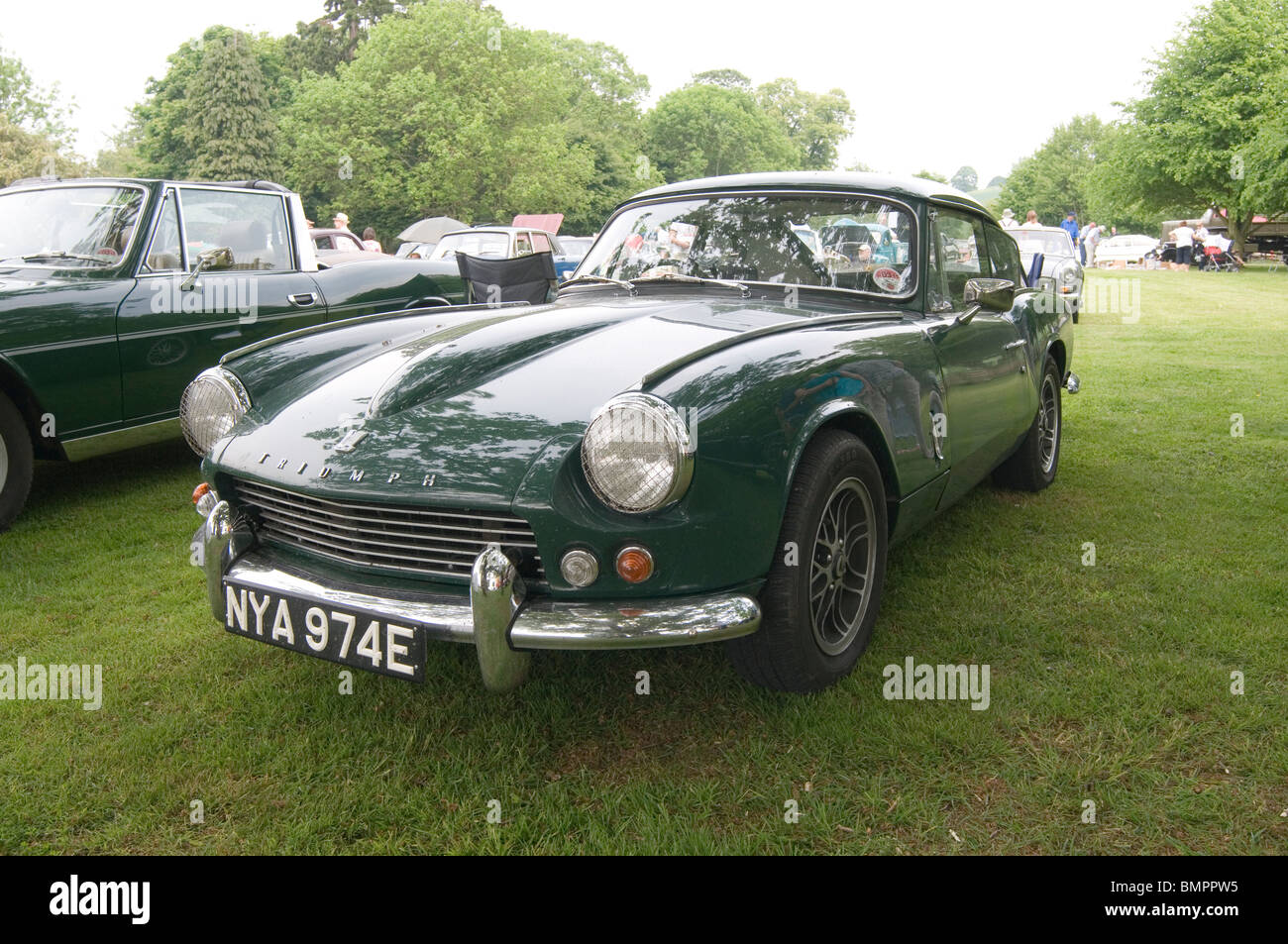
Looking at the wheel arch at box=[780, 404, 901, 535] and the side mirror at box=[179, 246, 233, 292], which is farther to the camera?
the side mirror at box=[179, 246, 233, 292]

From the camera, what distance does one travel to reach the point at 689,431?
2.27 m

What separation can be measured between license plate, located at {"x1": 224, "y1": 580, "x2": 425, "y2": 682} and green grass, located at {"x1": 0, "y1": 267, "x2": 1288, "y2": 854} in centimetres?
32

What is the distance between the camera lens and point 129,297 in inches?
193

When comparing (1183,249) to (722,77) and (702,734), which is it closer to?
(702,734)

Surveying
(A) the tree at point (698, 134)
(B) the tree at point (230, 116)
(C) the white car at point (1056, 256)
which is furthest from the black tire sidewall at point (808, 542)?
(A) the tree at point (698, 134)

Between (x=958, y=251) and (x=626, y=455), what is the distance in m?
2.29

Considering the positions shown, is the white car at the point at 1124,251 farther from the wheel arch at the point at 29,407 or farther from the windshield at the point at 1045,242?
the wheel arch at the point at 29,407

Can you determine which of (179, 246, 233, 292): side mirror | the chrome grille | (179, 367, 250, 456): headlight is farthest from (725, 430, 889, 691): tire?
(179, 246, 233, 292): side mirror

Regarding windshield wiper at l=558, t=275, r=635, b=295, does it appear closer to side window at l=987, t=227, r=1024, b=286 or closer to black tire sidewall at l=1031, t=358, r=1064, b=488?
side window at l=987, t=227, r=1024, b=286

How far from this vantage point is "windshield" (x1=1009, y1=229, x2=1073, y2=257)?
1377cm

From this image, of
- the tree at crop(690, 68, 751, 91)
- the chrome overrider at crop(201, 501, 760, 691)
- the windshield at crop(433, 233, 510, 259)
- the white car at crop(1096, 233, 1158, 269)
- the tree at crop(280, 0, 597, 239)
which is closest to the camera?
the chrome overrider at crop(201, 501, 760, 691)

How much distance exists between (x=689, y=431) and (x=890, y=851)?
104 cm

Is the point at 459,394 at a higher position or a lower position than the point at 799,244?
lower

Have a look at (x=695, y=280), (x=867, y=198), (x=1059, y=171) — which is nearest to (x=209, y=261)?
(x=695, y=280)
